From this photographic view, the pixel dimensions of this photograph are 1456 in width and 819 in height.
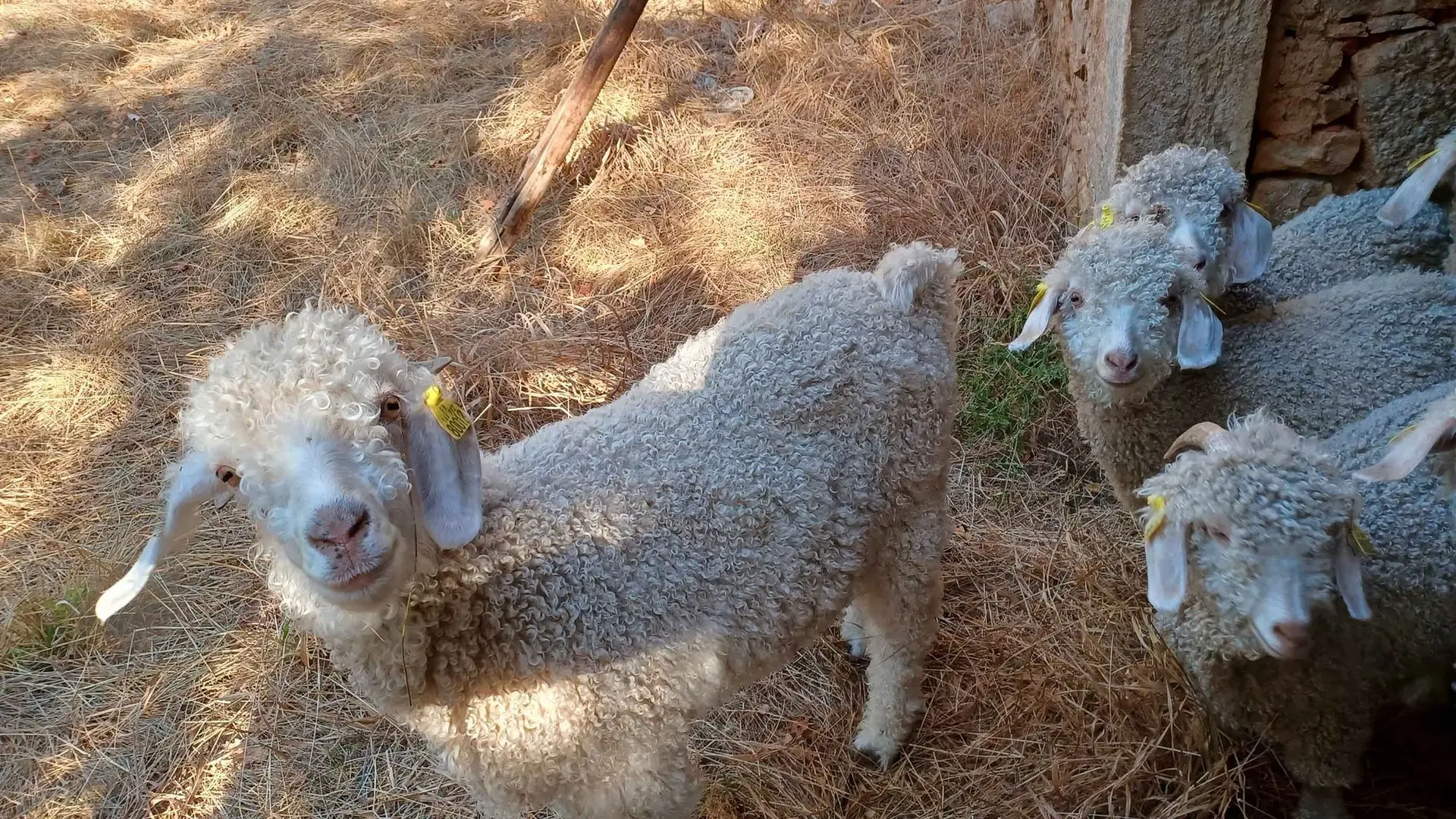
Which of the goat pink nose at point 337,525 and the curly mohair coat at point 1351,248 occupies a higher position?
the goat pink nose at point 337,525

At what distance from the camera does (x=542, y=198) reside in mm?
4992

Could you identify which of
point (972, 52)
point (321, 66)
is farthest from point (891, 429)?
point (321, 66)

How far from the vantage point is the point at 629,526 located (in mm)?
2082

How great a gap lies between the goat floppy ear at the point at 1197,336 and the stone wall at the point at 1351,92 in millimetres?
1293

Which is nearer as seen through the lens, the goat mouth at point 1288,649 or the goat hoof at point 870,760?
the goat mouth at point 1288,649

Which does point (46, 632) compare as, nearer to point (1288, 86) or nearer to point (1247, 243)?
point (1247, 243)

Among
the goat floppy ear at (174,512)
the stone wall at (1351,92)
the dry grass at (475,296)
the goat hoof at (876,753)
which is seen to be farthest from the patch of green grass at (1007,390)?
the goat floppy ear at (174,512)

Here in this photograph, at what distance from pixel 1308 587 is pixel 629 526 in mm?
1556

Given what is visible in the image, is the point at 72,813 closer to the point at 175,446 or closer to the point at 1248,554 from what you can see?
the point at 175,446

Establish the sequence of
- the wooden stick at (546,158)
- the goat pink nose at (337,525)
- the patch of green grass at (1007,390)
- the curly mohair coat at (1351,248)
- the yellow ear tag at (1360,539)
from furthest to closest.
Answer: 1. the wooden stick at (546,158)
2. the patch of green grass at (1007,390)
3. the curly mohair coat at (1351,248)
4. the yellow ear tag at (1360,539)
5. the goat pink nose at (337,525)

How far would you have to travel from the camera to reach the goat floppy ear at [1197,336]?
8.88 ft

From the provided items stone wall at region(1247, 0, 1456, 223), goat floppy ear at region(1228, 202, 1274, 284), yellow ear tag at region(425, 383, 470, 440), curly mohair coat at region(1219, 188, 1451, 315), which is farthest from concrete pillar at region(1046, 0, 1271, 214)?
yellow ear tag at region(425, 383, 470, 440)

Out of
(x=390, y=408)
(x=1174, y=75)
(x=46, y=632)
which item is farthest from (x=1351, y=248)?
(x=46, y=632)

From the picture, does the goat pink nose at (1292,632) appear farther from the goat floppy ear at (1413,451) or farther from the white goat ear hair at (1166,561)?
the goat floppy ear at (1413,451)
